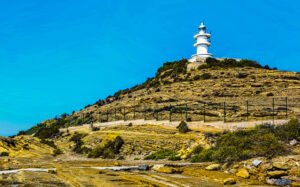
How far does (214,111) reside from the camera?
58188 mm

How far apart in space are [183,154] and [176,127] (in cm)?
1561

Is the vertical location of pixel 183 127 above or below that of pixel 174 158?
above

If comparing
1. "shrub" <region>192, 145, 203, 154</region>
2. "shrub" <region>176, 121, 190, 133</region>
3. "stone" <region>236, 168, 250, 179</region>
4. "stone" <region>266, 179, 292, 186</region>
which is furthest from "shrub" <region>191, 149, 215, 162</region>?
"shrub" <region>176, 121, 190, 133</region>

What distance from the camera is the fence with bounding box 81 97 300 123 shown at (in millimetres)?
53844

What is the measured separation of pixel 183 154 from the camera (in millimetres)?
37344

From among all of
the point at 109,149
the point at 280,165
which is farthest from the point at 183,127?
the point at 280,165

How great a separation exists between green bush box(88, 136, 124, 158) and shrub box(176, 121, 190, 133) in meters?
7.21

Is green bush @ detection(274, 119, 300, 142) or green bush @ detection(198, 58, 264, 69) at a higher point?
green bush @ detection(198, 58, 264, 69)

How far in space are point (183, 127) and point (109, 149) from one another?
31.0 ft

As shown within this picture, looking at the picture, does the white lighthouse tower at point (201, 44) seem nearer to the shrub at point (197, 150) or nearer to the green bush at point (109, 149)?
the green bush at point (109, 149)

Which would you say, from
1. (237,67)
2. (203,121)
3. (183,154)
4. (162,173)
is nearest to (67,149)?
(203,121)

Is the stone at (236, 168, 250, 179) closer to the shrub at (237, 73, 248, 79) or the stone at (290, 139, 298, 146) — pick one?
the stone at (290, 139, 298, 146)

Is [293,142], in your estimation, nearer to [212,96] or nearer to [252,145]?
[252,145]

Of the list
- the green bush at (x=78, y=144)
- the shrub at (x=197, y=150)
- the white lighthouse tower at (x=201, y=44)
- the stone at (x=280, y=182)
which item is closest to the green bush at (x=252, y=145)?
the stone at (x=280, y=182)
